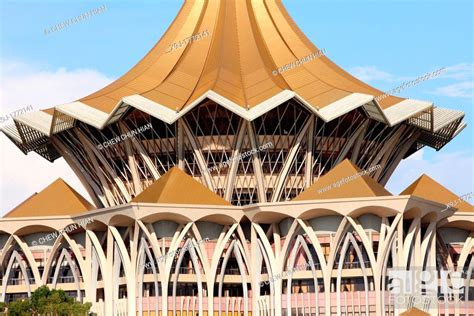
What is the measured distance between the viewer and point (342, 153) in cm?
8175

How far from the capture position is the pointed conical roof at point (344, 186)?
71.0 meters

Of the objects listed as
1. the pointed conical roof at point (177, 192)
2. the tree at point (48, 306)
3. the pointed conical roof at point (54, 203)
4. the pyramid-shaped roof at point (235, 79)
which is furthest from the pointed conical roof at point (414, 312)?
the pointed conical roof at point (54, 203)

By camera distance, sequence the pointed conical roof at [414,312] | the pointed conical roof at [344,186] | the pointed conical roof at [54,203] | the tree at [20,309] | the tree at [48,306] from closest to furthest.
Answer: the tree at [48,306], the tree at [20,309], the pointed conical roof at [414,312], the pointed conical roof at [344,186], the pointed conical roof at [54,203]

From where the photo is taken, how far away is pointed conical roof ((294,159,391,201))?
71.0m

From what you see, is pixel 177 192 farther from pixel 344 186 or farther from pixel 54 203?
pixel 54 203

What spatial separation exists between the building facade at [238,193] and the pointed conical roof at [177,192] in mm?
138

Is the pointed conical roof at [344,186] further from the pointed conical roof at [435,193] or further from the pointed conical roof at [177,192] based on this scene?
the pointed conical roof at [435,193]

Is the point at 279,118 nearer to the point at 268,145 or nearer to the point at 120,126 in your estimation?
the point at 268,145

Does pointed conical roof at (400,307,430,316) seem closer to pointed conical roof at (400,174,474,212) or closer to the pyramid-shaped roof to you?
pointed conical roof at (400,174,474,212)

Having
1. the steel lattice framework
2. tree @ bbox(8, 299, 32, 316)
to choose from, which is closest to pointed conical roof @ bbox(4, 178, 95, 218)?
the steel lattice framework

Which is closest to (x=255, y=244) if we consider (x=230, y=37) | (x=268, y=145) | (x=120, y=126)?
(x=268, y=145)

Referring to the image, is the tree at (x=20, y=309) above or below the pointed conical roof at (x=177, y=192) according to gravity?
below

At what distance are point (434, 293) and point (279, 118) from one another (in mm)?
16722

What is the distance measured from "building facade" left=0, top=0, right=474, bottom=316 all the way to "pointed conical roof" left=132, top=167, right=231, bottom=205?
14 cm
